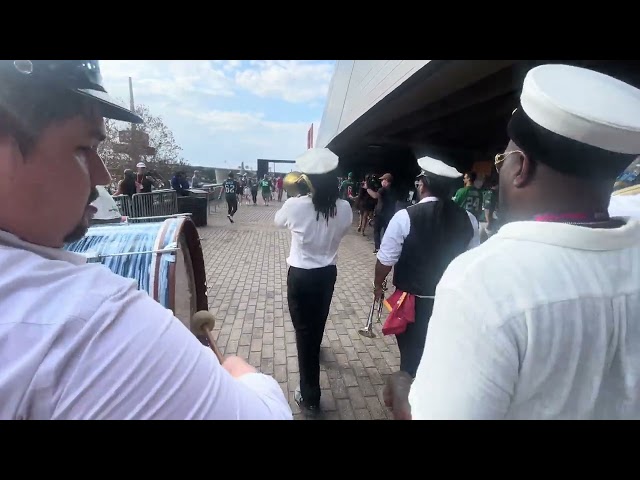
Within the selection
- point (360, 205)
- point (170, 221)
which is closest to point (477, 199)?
point (360, 205)

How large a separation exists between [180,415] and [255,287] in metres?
5.65

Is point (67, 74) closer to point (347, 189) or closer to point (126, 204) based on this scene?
point (126, 204)

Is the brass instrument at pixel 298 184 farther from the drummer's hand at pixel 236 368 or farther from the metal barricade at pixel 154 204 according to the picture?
the metal barricade at pixel 154 204

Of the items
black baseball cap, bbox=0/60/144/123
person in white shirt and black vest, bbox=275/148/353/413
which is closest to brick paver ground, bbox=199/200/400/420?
person in white shirt and black vest, bbox=275/148/353/413

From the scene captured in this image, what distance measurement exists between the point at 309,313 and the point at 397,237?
949 mm

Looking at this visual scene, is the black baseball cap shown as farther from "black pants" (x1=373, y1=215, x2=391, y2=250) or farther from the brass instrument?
"black pants" (x1=373, y1=215, x2=391, y2=250)

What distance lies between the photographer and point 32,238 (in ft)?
2.27

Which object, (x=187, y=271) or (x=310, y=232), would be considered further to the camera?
Result: (x=310, y=232)

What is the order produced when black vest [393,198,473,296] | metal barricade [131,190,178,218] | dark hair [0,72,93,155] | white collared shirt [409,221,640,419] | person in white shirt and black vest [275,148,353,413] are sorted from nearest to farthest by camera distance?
dark hair [0,72,93,155]
white collared shirt [409,221,640,419]
black vest [393,198,473,296]
person in white shirt and black vest [275,148,353,413]
metal barricade [131,190,178,218]

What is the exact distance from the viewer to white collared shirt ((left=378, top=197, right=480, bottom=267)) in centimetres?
281

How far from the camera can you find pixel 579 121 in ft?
3.03

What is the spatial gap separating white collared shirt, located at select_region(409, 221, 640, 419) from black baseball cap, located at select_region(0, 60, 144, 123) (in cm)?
96

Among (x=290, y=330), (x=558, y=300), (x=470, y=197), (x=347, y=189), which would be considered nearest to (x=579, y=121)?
(x=558, y=300)
